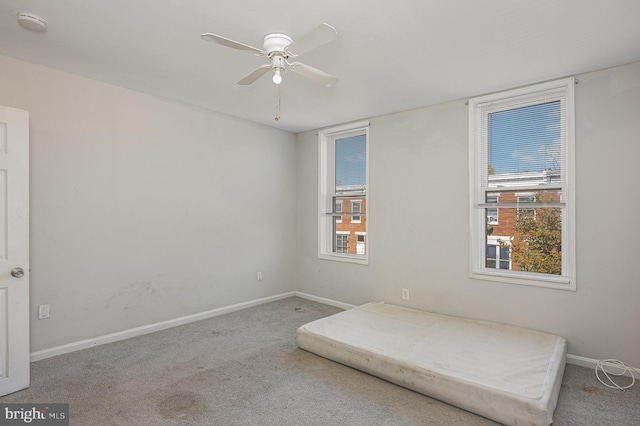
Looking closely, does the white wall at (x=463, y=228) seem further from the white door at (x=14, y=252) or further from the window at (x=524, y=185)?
the white door at (x=14, y=252)

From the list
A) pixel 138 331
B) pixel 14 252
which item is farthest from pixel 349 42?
pixel 138 331

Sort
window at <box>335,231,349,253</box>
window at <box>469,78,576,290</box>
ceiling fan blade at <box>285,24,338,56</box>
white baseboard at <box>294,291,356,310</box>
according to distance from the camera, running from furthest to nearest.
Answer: window at <box>335,231,349,253</box>, white baseboard at <box>294,291,356,310</box>, window at <box>469,78,576,290</box>, ceiling fan blade at <box>285,24,338,56</box>

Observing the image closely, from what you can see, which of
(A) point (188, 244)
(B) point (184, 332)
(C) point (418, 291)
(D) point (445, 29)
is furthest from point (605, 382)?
(A) point (188, 244)

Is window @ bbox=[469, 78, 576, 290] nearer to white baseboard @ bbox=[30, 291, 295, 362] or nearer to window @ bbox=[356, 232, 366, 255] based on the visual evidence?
window @ bbox=[356, 232, 366, 255]

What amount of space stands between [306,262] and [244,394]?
274 cm

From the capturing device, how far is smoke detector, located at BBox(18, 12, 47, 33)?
2.14 m

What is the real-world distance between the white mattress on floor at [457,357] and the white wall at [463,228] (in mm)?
275

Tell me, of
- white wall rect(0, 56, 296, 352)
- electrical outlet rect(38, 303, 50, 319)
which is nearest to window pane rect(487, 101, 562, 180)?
white wall rect(0, 56, 296, 352)

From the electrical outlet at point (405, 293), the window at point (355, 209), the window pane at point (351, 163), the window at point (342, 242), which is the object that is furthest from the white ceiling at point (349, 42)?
the electrical outlet at point (405, 293)

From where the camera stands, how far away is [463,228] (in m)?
3.59

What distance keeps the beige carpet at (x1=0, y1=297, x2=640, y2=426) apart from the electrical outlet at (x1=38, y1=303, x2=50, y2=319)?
383 millimetres

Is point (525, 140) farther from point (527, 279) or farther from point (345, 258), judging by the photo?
point (345, 258)

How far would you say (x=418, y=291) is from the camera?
391 cm

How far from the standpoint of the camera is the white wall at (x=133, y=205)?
2957 mm
